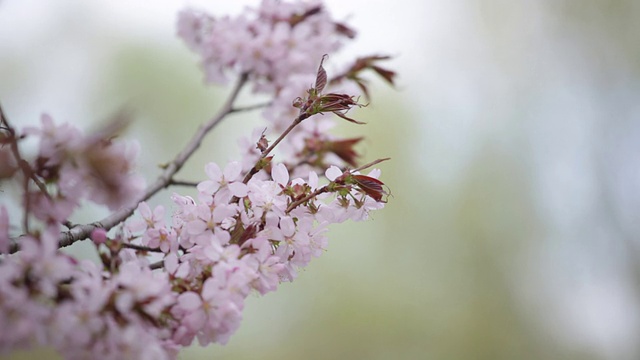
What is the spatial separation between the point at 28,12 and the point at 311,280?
2.19m

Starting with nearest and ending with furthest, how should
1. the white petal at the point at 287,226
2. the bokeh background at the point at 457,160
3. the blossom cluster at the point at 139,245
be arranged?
1. the blossom cluster at the point at 139,245
2. the white petal at the point at 287,226
3. the bokeh background at the point at 457,160

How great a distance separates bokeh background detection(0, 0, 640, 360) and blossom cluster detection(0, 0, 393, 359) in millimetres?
3019

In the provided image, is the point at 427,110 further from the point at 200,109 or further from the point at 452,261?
the point at 200,109

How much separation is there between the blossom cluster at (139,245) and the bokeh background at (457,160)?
119 inches

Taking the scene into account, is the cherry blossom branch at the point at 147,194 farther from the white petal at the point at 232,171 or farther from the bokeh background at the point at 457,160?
the bokeh background at the point at 457,160

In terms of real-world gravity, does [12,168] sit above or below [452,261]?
below

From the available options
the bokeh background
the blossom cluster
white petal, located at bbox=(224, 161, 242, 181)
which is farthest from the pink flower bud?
the bokeh background

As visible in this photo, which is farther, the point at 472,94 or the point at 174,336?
the point at 472,94

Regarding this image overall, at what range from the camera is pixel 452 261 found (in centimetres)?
373

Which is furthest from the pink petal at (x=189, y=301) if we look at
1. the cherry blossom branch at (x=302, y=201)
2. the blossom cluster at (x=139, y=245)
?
the cherry blossom branch at (x=302, y=201)

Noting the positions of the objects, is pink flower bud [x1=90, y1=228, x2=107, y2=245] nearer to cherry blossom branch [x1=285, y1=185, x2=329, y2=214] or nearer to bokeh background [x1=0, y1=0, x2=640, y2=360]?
cherry blossom branch [x1=285, y1=185, x2=329, y2=214]

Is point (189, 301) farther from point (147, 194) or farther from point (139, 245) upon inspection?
point (147, 194)

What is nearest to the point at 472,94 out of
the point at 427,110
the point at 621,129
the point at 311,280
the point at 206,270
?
the point at 427,110

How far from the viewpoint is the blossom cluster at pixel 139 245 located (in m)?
0.36
